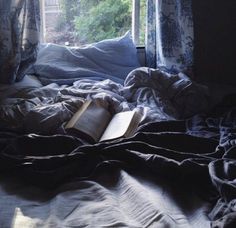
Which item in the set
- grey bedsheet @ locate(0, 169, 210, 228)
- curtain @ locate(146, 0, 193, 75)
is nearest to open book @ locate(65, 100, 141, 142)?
grey bedsheet @ locate(0, 169, 210, 228)

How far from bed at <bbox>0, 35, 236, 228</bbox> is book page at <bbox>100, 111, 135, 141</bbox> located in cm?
6

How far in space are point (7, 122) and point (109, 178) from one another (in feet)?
1.88

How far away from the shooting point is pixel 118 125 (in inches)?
56.6

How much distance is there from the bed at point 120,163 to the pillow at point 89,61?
292mm

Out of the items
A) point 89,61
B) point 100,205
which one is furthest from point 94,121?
point 89,61

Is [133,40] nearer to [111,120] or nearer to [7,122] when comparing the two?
[111,120]

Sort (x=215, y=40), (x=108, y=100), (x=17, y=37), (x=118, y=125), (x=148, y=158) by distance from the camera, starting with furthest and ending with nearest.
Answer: (x=215, y=40)
(x=17, y=37)
(x=108, y=100)
(x=118, y=125)
(x=148, y=158)

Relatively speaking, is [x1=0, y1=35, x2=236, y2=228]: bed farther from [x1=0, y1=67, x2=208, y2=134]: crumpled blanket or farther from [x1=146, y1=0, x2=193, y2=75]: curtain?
[x1=146, y1=0, x2=193, y2=75]: curtain

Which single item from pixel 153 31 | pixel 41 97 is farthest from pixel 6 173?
pixel 153 31

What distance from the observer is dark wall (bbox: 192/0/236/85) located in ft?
7.59

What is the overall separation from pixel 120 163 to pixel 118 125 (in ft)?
1.08

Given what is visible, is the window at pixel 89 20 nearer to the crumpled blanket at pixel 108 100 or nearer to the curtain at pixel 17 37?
the curtain at pixel 17 37

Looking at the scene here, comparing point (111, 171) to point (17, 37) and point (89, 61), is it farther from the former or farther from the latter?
point (89, 61)

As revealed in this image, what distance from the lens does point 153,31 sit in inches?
88.4
